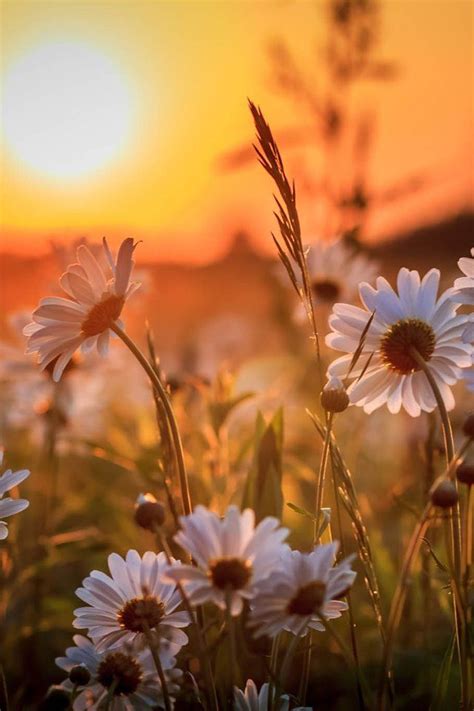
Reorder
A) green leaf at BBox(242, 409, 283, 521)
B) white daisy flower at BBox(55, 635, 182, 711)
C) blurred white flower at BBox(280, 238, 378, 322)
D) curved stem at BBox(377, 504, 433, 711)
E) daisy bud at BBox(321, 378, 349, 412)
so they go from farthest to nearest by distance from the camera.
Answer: blurred white flower at BBox(280, 238, 378, 322)
green leaf at BBox(242, 409, 283, 521)
white daisy flower at BBox(55, 635, 182, 711)
daisy bud at BBox(321, 378, 349, 412)
curved stem at BBox(377, 504, 433, 711)

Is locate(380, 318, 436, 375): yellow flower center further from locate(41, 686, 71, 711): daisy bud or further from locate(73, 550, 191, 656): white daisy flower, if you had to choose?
locate(41, 686, 71, 711): daisy bud

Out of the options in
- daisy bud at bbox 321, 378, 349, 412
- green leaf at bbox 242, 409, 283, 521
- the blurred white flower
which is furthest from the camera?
the blurred white flower

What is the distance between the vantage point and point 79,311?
779 mm

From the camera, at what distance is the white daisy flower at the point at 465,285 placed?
790 millimetres

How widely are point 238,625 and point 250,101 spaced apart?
1.62ft

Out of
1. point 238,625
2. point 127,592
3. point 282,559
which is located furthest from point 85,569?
point 282,559

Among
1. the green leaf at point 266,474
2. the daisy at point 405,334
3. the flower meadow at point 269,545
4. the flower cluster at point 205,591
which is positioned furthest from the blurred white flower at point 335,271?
the flower cluster at point 205,591

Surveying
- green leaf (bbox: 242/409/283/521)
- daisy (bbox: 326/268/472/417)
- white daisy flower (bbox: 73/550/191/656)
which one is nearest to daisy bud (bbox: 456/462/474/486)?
daisy (bbox: 326/268/472/417)

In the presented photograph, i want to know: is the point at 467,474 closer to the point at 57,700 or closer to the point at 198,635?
the point at 198,635

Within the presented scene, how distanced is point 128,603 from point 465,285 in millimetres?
368

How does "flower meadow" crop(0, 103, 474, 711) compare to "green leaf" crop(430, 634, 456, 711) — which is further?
"green leaf" crop(430, 634, 456, 711)

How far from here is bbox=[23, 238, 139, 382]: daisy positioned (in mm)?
771

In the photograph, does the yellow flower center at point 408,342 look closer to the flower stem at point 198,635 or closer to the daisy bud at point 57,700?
the flower stem at point 198,635

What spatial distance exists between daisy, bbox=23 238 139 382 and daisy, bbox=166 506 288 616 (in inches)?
8.7
